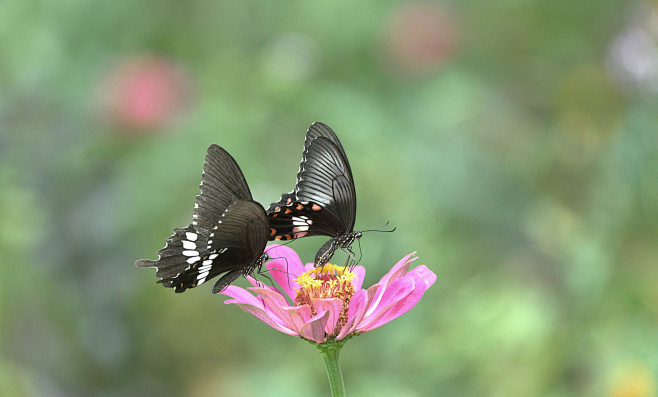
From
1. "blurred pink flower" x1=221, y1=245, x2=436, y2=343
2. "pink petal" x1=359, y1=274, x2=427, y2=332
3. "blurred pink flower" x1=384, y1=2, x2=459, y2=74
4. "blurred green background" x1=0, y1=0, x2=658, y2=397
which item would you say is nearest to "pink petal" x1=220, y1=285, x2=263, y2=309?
"blurred pink flower" x1=221, y1=245, x2=436, y2=343

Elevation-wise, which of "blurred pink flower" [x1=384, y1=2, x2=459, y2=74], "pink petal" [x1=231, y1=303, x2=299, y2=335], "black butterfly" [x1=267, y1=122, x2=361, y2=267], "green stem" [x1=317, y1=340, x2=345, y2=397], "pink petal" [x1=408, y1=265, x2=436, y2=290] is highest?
"blurred pink flower" [x1=384, y1=2, x2=459, y2=74]

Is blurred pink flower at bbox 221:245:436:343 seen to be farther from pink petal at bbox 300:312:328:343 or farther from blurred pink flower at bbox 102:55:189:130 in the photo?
blurred pink flower at bbox 102:55:189:130

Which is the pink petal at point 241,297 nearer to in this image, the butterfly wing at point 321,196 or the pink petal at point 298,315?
the pink petal at point 298,315

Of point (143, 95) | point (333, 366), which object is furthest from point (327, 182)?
point (143, 95)

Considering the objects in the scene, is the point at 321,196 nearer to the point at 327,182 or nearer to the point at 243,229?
the point at 327,182

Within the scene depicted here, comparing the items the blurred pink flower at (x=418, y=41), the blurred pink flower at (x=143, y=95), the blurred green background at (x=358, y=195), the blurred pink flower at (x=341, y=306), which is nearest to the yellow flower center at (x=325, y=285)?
the blurred pink flower at (x=341, y=306)

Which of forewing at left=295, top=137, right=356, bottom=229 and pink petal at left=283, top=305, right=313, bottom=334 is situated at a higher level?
forewing at left=295, top=137, right=356, bottom=229
